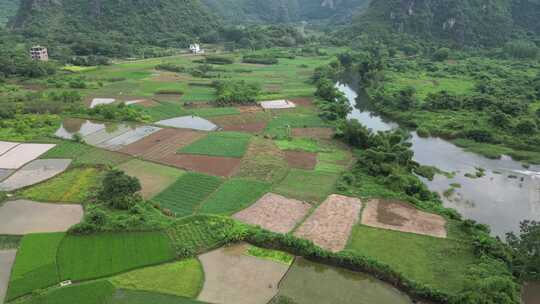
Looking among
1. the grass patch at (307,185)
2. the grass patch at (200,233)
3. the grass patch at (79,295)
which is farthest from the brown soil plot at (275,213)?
the grass patch at (79,295)

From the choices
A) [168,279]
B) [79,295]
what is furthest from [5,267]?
[168,279]

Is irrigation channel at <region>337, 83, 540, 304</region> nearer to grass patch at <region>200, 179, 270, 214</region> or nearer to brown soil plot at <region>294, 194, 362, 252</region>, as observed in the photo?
brown soil plot at <region>294, 194, 362, 252</region>

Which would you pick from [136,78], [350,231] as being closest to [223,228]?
[350,231]

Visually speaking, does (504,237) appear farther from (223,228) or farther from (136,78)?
(136,78)

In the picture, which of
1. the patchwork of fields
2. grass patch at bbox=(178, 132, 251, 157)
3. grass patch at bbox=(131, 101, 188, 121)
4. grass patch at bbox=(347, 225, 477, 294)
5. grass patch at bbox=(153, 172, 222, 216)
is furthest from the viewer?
grass patch at bbox=(131, 101, 188, 121)

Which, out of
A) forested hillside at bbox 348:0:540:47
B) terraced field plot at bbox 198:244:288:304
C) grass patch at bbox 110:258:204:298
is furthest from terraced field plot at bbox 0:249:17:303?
forested hillside at bbox 348:0:540:47
